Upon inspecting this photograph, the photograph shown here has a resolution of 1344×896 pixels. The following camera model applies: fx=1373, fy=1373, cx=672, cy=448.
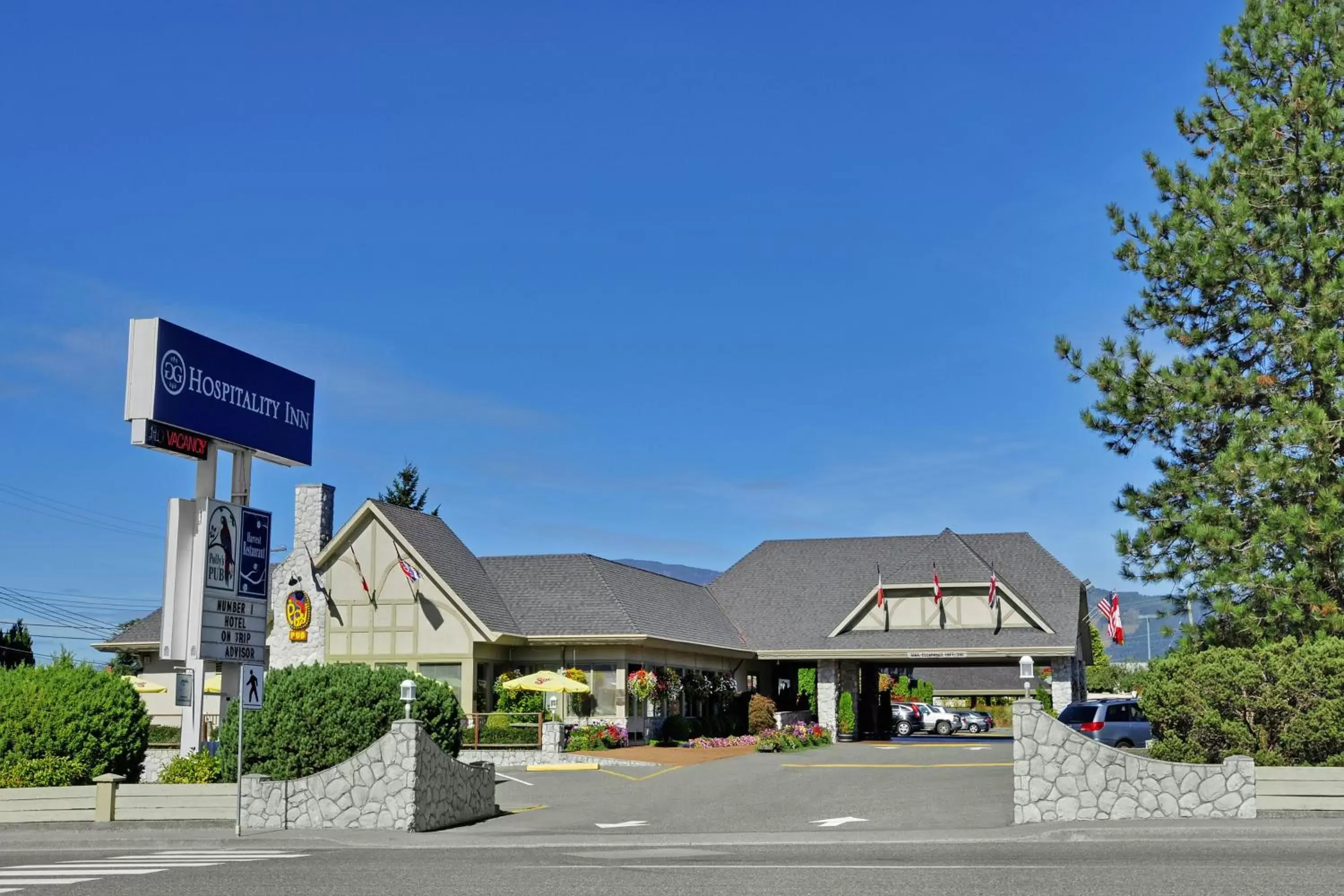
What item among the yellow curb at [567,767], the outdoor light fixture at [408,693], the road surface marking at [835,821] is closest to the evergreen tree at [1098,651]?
the yellow curb at [567,767]

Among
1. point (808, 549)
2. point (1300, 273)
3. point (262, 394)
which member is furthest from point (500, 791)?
point (808, 549)

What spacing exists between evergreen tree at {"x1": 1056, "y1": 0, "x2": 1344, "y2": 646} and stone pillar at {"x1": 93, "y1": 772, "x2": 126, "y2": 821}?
18.3m

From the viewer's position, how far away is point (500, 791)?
29.2 m

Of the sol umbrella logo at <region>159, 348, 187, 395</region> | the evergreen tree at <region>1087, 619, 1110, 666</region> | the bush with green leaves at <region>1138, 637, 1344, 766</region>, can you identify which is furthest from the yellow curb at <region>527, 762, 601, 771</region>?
the evergreen tree at <region>1087, 619, 1110, 666</region>

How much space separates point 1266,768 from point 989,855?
5.86 meters

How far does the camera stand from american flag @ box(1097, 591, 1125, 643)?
4331 centimetres

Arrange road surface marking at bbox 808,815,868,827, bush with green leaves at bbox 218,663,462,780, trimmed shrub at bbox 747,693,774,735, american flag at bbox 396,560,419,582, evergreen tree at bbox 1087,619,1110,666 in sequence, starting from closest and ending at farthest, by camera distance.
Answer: road surface marking at bbox 808,815,868,827 → bush with green leaves at bbox 218,663,462,780 → american flag at bbox 396,560,419,582 → trimmed shrub at bbox 747,693,774,735 → evergreen tree at bbox 1087,619,1110,666

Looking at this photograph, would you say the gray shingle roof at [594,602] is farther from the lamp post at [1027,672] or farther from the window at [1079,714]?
the lamp post at [1027,672]

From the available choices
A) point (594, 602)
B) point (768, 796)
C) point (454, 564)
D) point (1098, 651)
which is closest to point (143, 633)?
point (454, 564)

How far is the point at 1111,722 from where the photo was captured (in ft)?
107

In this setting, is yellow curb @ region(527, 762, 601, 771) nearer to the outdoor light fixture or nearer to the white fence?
the outdoor light fixture

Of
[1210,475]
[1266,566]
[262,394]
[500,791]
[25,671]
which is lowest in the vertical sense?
[500,791]

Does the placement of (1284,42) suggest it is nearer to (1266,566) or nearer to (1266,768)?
(1266,566)

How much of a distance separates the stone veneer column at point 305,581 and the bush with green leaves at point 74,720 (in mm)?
17840
